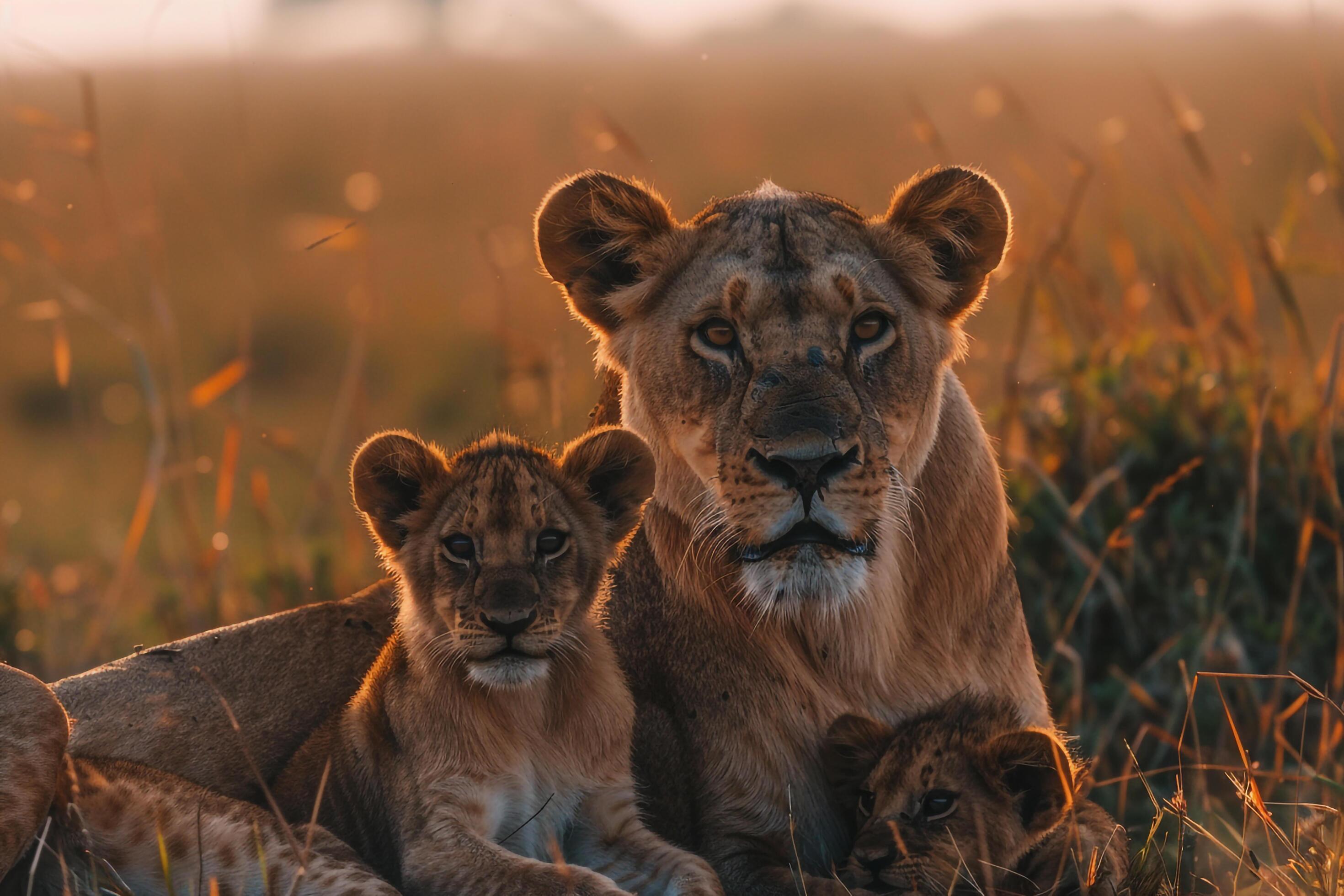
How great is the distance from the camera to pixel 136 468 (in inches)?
545

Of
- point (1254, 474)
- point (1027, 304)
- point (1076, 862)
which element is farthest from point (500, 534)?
point (1027, 304)

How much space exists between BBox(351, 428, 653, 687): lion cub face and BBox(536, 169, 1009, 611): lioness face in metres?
0.25

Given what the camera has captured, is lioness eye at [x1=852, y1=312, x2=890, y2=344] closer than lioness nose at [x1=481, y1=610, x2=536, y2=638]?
No

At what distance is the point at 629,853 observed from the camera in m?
3.51

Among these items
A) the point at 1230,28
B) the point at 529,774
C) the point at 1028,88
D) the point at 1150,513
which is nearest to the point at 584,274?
the point at 529,774

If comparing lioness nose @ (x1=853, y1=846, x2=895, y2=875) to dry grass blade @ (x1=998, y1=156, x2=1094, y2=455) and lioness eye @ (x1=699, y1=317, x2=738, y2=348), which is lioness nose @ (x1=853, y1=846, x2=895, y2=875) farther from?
dry grass blade @ (x1=998, y1=156, x2=1094, y2=455)

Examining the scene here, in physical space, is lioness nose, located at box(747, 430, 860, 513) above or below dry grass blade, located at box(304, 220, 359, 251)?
below

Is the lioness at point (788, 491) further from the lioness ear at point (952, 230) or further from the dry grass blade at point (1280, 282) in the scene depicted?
the dry grass blade at point (1280, 282)

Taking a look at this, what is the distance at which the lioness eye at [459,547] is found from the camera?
346 cm

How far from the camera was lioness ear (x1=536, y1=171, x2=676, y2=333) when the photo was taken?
407 cm

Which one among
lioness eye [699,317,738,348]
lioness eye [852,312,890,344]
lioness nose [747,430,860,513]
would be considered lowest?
lioness nose [747,430,860,513]

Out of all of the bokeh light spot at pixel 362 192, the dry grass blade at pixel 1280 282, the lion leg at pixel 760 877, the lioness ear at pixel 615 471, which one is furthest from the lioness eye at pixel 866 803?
the bokeh light spot at pixel 362 192

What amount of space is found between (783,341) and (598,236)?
0.67 metres

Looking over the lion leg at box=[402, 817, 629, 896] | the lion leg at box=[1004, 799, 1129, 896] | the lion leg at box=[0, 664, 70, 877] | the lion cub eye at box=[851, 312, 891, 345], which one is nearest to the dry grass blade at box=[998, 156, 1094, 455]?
the lion cub eye at box=[851, 312, 891, 345]
